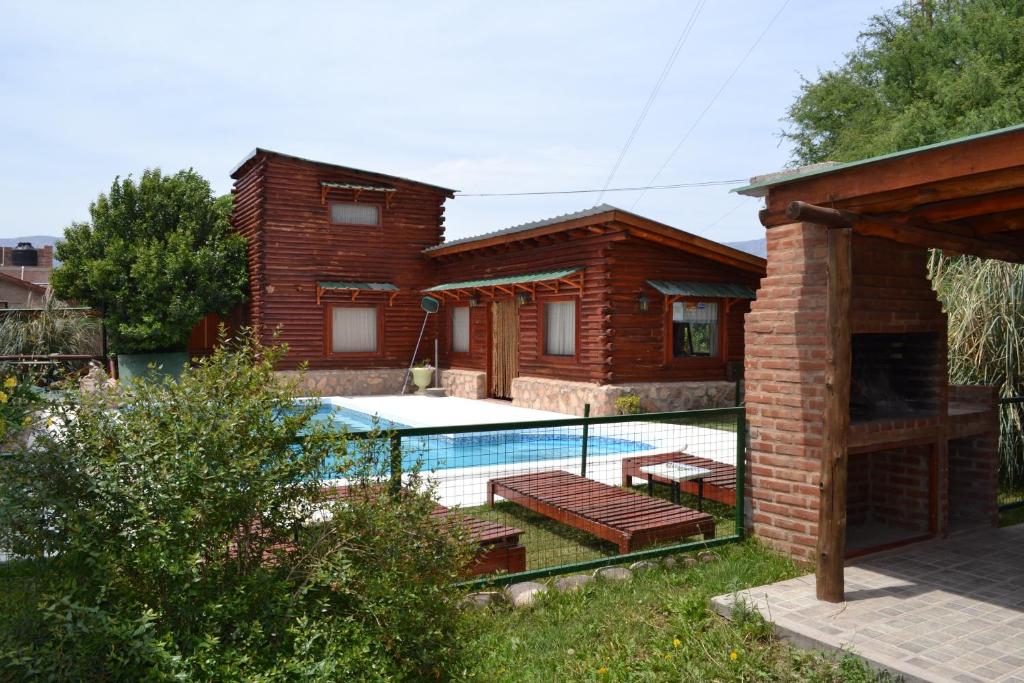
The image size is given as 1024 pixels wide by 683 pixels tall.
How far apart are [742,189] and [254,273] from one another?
16761mm

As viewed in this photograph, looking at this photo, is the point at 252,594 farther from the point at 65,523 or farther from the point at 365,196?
the point at 365,196

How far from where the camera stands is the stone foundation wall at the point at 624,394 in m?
14.5

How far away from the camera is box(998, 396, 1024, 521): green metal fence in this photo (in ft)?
25.6

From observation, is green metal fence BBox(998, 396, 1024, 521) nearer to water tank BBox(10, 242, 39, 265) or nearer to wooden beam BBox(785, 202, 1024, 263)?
wooden beam BBox(785, 202, 1024, 263)

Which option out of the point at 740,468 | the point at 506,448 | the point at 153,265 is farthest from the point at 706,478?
the point at 153,265

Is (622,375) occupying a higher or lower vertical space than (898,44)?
lower

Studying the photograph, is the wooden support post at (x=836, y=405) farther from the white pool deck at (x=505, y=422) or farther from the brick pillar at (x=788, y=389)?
the white pool deck at (x=505, y=422)

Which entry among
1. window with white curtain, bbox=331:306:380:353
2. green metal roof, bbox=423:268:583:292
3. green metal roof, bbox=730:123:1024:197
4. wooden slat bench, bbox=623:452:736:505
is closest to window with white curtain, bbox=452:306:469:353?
green metal roof, bbox=423:268:583:292

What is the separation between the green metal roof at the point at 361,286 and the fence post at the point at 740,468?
15284mm

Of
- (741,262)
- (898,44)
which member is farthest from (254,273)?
(898,44)

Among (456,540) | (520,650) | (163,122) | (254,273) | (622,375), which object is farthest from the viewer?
(163,122)

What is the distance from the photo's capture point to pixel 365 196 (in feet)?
66.6

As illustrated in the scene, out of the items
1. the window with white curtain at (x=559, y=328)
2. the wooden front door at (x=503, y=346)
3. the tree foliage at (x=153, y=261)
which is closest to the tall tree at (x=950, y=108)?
the window with white curtain at (x=559, y=328)

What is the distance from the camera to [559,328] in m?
16.2
